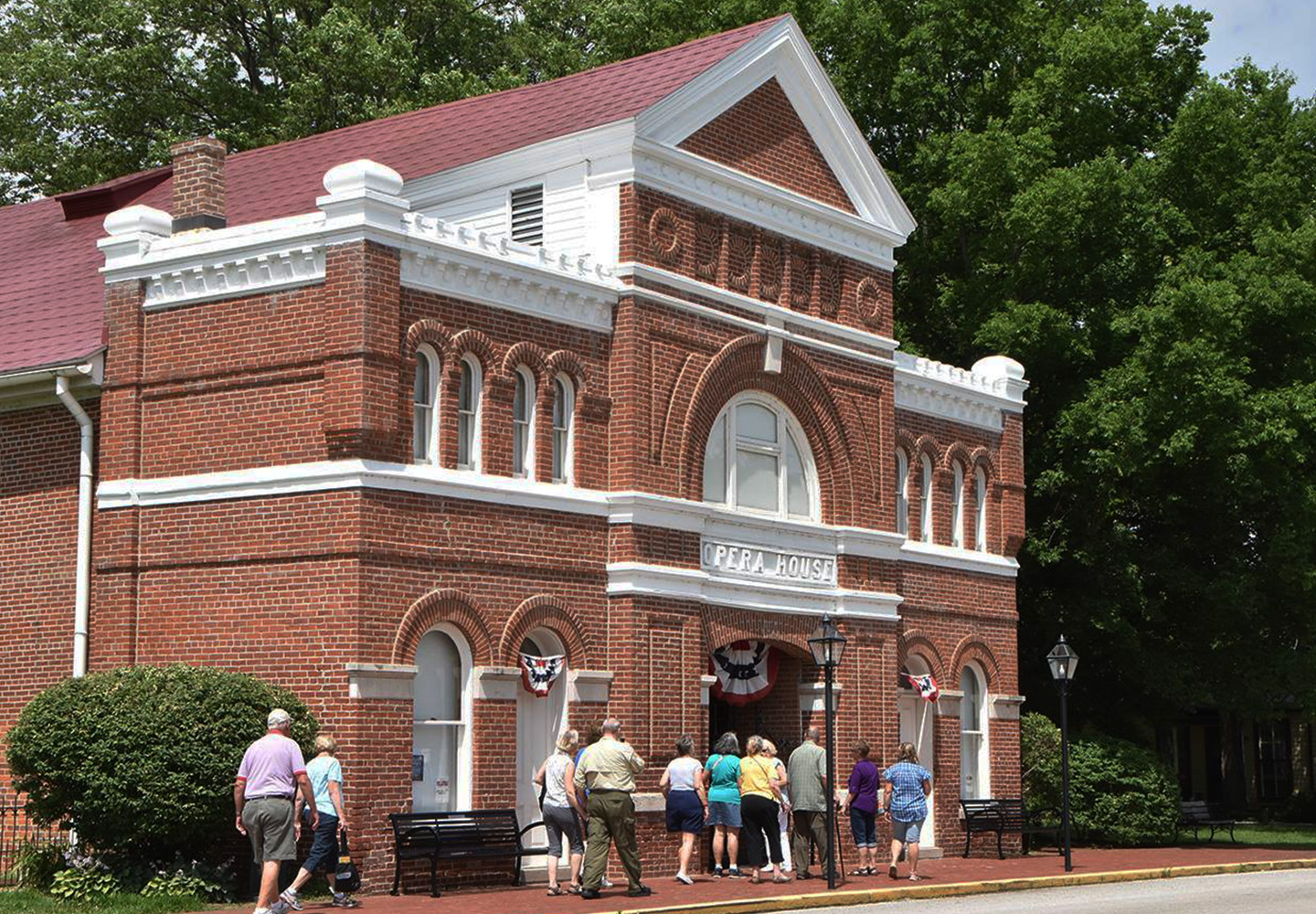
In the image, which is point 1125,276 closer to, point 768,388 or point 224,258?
point 768,388

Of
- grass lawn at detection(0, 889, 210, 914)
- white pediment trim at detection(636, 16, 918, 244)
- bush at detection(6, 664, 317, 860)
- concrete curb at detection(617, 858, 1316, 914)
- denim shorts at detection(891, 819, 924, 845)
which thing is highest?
white pediment trim at detection(636, 16, 918, 244)

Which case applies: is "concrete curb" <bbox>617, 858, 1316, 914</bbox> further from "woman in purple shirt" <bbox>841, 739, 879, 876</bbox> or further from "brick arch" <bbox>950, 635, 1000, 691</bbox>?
"brick arch" <bbox>950, 635, 1000, 691</bbox>

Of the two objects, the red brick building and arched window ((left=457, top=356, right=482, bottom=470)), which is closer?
the red brick building

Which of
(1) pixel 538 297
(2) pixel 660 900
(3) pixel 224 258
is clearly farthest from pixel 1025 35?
(2) pixel 660 900

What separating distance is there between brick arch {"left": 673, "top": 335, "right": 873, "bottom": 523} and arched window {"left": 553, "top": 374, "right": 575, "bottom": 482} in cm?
184

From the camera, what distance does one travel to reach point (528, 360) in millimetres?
23734

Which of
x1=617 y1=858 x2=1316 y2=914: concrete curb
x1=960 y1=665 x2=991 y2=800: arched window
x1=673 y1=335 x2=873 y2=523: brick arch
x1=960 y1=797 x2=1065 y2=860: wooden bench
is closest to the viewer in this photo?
x1=617 y1=858 x2=1316 y2=914: concrete curb

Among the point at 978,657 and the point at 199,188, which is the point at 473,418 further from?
the point at 978,657

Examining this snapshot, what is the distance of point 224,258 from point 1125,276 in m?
20.0

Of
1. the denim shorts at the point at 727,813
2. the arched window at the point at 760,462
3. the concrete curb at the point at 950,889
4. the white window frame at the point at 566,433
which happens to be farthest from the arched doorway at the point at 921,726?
the white window frame at the point at 566,433

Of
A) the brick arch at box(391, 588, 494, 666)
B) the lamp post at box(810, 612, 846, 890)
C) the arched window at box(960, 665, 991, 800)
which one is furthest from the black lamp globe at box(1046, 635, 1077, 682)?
the brick arch at box(391, 588, 494, 666)

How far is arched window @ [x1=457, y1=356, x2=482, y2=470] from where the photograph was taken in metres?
23.0

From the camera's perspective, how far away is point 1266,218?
36219mm

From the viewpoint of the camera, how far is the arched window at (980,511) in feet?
108
